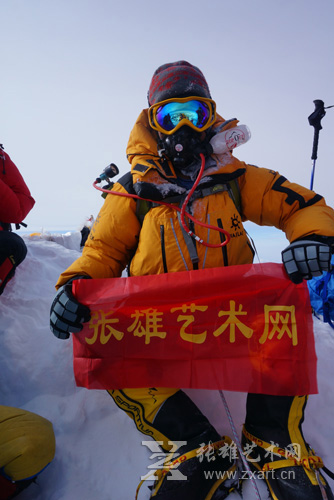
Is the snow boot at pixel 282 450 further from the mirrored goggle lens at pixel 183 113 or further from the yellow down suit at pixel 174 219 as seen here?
the mirrored goggle lens at pixel 183 113

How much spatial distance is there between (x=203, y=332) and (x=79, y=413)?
3.27ft

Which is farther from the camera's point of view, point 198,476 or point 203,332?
point 203,332

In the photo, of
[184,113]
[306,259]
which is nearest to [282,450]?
[306,259]

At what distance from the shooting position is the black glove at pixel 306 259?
1403 millimetres

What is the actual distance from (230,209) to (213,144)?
0.43 meters

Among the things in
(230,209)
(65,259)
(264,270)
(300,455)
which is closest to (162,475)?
(300,455)

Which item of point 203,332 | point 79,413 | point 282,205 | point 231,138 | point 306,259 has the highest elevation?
point 231,138

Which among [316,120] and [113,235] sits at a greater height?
[316,120]

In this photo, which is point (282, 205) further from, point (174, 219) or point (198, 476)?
point (198, 476)

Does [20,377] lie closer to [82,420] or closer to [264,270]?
[82,420]

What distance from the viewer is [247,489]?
1400 millimetres

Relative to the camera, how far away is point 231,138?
1768 millimetres

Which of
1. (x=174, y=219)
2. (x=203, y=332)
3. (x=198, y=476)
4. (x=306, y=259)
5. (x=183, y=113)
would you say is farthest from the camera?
(x=183, y=113)

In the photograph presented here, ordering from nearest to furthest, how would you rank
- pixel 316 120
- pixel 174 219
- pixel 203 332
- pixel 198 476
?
pixel 198 476
pixel 203 332
pixel 174 219
pixel 316 120
